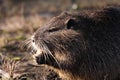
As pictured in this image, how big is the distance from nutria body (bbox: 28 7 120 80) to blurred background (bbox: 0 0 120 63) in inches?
34.9

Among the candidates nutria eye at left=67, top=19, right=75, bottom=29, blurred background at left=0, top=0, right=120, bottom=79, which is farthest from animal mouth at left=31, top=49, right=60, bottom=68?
blurred background at left=0, top=0, right=120, bottom=79

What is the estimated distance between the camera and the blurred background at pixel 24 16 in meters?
8.57

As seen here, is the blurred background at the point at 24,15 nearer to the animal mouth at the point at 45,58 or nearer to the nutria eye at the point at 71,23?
the nutria eye at the point at 71,23

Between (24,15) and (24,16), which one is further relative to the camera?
(24,15)

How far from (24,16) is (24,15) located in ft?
0.86

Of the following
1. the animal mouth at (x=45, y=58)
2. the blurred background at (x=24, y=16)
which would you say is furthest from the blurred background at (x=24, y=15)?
the animal mouth at (x=45, y=58)

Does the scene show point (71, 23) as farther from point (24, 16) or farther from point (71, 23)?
point (24, 16)

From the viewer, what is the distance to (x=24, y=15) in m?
14.8

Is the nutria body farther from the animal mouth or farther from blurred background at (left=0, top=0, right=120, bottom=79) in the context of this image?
blurred background at (left=0, top=0, right=120, bottom=79)

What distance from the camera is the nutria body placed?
6406 mm

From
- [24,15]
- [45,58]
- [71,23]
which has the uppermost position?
[71,23]

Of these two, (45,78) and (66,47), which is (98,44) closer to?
(66,47)

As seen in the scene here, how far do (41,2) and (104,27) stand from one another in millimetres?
11114

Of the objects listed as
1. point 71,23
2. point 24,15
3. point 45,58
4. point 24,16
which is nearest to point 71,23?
point 71,23
